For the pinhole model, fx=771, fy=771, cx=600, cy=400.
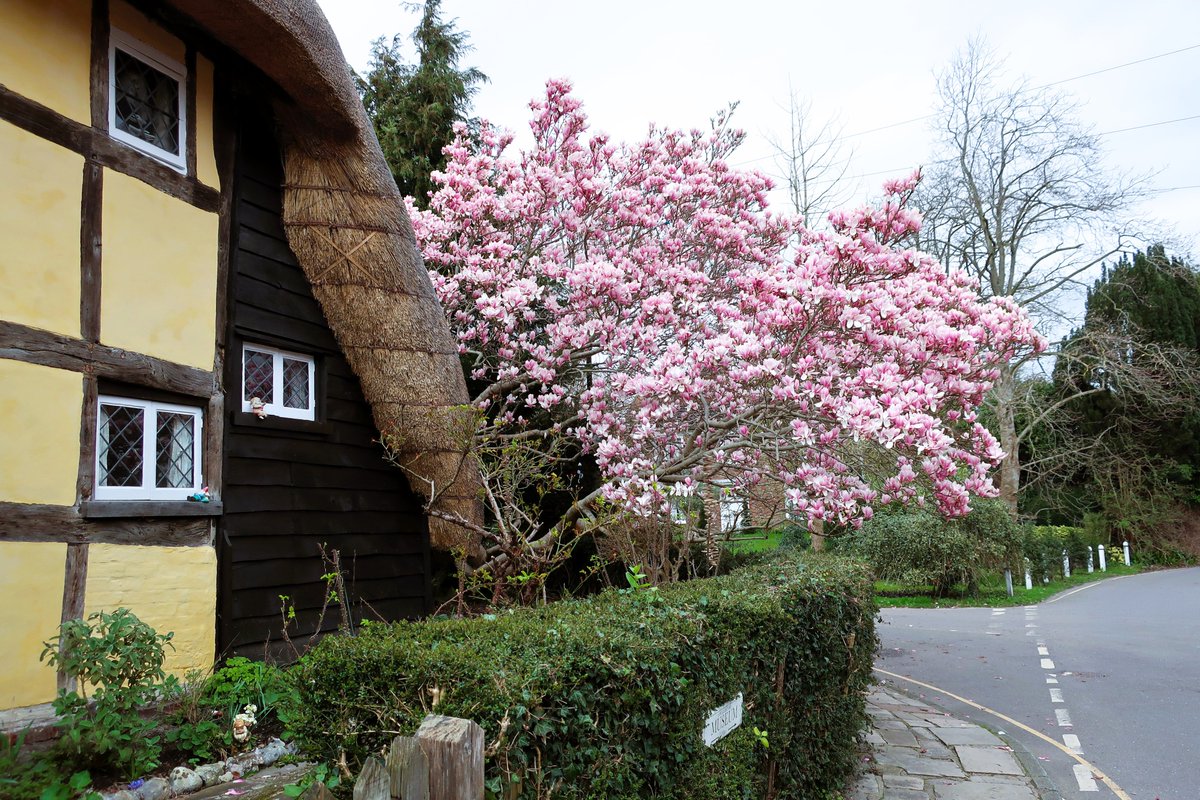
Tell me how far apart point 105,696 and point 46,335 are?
196 cm

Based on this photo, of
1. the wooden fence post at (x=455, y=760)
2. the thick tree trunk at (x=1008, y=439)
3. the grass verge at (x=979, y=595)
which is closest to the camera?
the wooden fence post at (x=455, y=760)

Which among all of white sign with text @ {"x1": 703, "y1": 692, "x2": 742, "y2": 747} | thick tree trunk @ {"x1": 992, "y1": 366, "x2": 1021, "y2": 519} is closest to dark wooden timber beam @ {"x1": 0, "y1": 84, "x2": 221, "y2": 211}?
white sign with text @ {"x1": 703, "y1": 692, "x2": 742, "y2": 747}

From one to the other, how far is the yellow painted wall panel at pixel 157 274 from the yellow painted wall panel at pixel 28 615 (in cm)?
128

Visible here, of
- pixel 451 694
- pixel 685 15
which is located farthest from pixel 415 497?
pixel 685 15

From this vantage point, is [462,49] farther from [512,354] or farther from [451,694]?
[451,694]

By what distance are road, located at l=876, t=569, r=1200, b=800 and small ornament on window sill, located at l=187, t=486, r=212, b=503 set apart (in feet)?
19.0

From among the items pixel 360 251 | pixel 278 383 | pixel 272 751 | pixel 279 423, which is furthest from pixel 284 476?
pixel 272 751

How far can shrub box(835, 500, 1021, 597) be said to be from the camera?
14.8m

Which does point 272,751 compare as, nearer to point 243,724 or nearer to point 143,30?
point 243,724

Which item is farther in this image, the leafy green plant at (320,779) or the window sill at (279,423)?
the window sill at (279,423)

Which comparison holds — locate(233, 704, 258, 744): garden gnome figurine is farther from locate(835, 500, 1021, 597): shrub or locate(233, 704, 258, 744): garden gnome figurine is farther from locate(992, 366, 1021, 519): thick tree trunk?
locate(992, 366, 1021, 519): thick tree trunk

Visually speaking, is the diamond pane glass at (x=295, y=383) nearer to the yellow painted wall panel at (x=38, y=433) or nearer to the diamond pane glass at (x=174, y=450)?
the diamond pane glass at (x=174, y=450)

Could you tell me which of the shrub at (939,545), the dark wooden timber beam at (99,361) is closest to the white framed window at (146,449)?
Answer: the dark wooden timber beam at (99,361)

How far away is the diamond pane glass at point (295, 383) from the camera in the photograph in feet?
19.7
